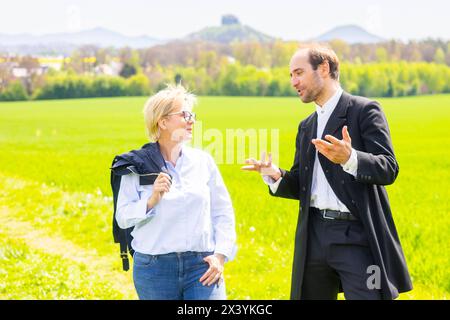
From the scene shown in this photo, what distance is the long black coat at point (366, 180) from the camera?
14.1 ft

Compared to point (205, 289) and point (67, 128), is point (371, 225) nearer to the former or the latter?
point (205, 289)

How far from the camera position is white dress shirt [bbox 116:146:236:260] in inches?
172

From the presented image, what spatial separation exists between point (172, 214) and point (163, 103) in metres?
0.70

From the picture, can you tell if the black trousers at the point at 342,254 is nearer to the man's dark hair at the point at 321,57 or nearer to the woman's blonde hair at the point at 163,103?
the man's dark hair at the point at 321,57

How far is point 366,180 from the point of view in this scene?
4.25 m

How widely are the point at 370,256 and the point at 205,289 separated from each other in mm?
1106


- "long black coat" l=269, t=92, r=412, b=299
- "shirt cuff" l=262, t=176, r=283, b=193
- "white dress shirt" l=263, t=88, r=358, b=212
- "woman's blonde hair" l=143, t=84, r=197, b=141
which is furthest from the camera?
"shirt cuff" l=262, t=176, r=283, b=193

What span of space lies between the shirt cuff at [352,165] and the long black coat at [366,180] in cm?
2

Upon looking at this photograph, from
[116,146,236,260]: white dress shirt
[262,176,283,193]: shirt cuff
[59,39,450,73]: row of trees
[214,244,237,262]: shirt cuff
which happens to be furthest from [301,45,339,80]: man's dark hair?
[59,39,450,73]: row of trees

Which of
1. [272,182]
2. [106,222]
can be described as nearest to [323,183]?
[272,182]

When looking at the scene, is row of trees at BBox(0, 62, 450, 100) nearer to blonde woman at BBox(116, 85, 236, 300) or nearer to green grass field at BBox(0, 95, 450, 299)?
green grass field at BBox(0, 95, 450, 299)

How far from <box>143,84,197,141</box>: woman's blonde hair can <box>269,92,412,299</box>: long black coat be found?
879 millimetres

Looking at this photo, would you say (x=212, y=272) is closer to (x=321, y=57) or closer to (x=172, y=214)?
(x=172, y=214)

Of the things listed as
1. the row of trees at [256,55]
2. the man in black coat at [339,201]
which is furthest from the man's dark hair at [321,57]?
the row of trees at [256,55]
